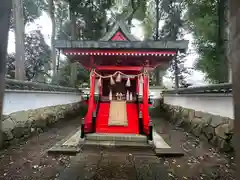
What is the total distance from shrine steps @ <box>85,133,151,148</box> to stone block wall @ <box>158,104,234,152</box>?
2.29 m

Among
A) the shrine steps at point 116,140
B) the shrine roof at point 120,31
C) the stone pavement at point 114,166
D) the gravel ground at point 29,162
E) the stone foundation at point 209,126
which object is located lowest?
the stone pavement at point 114,166

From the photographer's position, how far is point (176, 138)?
7039 mm

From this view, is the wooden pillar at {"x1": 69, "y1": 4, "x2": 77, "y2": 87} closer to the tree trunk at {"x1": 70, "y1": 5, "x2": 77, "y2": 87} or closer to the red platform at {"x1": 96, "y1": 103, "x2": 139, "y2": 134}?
the tree trunk at {"x1": 70, "y1": 5, "x2": 77, "y2": 87}

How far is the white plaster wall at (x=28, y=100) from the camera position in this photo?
217 inches

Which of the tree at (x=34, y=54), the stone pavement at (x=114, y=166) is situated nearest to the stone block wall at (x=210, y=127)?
the stone pavement at (x=114, y=166)

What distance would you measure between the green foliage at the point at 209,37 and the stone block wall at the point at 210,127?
4.92 m

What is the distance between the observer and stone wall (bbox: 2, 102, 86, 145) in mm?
5368

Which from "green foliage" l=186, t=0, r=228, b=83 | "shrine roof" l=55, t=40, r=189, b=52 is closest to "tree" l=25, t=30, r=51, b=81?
"shrine roof" l=55, t=40, r=189, b=52

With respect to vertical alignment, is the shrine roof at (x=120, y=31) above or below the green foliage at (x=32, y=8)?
below

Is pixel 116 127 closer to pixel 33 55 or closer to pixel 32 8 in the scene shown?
pixel 33 55

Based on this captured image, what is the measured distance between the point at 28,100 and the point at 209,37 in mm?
13734

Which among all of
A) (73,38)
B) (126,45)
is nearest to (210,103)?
(126,45)

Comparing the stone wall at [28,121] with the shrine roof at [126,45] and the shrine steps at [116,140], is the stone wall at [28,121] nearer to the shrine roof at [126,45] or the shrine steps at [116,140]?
the shrine steps at [116,140]

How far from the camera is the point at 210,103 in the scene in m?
6.38
